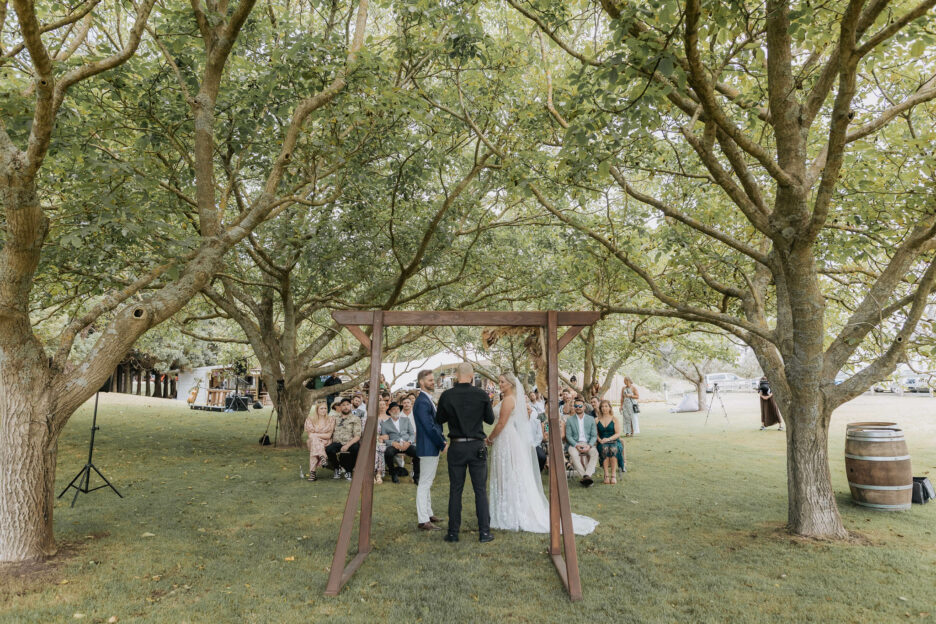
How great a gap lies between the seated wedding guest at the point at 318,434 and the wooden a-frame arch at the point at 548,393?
4.10 metres

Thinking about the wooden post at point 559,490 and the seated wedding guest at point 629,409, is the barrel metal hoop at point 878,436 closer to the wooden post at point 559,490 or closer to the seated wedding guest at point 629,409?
the wooden post at point 559,490

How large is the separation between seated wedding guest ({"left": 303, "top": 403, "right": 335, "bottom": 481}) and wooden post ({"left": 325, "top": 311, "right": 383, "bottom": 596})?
13.6 feet

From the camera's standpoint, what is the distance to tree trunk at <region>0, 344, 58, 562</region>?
15.2 feet

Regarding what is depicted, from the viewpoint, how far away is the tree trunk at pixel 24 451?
4.62 metres

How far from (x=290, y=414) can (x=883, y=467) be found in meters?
11.4

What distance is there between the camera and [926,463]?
10.6 m

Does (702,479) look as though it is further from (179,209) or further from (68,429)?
(68,429)

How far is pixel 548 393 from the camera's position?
5113 mm

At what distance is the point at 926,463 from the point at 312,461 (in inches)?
462

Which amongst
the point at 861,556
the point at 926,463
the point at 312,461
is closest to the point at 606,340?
the point at 926,463

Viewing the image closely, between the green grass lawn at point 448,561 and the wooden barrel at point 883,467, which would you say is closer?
the green grass lawn at point 448,561

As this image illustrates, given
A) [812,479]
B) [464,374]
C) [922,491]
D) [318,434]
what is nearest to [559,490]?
[464,374]

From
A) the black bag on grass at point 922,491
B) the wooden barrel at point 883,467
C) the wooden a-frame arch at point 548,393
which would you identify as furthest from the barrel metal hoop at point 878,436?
the wooden a-frame arch at point 548,393

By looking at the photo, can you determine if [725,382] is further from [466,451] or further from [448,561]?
[448,561]
